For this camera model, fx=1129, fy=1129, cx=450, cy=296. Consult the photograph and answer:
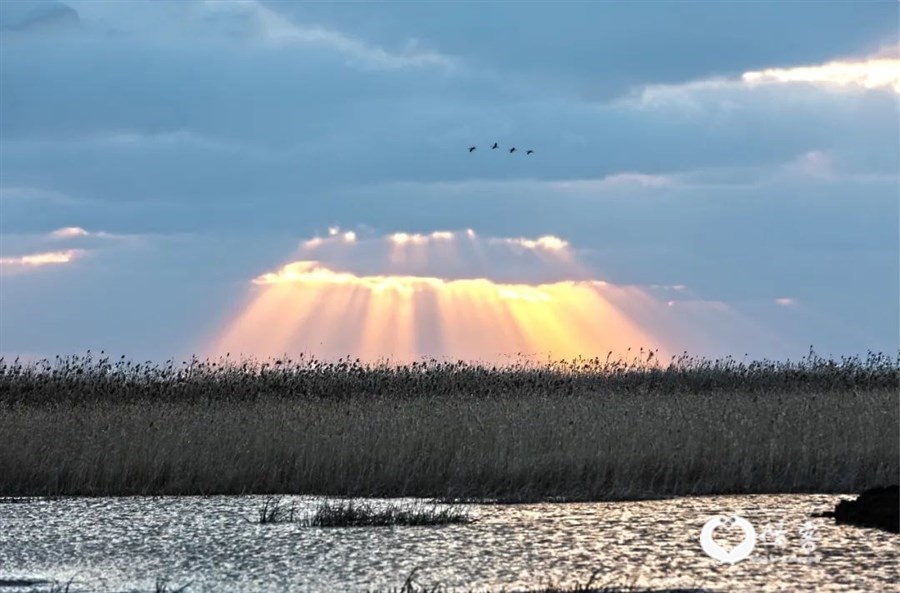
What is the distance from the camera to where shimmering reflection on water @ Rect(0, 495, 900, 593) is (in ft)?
23.9

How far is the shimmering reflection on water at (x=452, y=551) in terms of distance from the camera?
7.29 m

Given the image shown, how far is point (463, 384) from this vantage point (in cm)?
2417

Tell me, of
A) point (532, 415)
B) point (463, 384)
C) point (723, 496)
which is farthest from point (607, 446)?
point (463, 384)

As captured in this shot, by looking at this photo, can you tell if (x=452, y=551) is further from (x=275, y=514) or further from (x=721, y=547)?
(x=275, y=514)

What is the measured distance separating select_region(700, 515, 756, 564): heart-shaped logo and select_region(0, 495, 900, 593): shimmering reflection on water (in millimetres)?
81

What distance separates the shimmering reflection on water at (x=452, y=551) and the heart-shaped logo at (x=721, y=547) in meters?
0.08

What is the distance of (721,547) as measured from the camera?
27.2ft

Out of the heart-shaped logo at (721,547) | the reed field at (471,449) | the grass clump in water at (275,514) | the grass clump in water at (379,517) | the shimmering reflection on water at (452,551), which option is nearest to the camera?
the shimmering reflection on water at (452,551)

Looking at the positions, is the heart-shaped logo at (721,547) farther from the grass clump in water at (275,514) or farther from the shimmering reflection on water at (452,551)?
the grass clump in water at (275,514)

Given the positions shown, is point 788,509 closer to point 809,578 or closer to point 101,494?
point 809,578

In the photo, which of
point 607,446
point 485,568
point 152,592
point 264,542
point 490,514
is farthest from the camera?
point 607,446

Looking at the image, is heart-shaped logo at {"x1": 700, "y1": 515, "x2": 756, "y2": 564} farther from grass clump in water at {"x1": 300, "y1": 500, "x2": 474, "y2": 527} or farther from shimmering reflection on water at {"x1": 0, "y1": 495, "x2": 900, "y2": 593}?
grass clump in water at {"x1": 300, "y1": 500, "x2": 474, "y2": 527}

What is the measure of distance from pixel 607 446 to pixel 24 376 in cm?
1421

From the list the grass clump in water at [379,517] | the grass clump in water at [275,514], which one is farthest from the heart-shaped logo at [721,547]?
the grass clump in water at [275,514]
